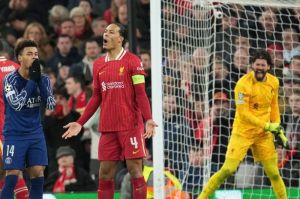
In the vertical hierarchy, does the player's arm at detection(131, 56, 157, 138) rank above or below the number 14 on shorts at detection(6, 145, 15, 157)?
above

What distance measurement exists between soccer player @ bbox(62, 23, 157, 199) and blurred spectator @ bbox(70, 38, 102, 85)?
4.82 m

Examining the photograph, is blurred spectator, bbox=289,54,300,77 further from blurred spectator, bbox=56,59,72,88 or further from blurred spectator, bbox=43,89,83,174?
blurred spectator, bbox=56,59,72,88

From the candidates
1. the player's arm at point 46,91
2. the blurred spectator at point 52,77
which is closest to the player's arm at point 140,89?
the player's arm at point 46,91

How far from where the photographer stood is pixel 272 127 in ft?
41.0

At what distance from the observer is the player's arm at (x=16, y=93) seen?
10.7m

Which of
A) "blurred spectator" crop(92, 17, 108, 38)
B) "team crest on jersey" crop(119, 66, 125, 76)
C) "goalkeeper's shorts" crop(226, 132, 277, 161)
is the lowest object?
"goalkeeper's shorts" crop(226, 132, 277, 161)

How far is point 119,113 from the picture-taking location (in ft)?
36.0

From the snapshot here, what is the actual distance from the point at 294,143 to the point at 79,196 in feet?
10.6

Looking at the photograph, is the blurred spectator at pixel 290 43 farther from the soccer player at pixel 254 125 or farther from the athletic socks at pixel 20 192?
the athletic socks at pixel 20 192

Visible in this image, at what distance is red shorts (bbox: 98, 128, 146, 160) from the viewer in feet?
35.9

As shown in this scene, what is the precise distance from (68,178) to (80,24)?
9.21 ft

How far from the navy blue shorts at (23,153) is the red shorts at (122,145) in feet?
2.08

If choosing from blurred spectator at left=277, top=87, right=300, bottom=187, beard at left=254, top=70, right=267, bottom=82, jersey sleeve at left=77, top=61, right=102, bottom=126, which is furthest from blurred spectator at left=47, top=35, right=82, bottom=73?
jersey sleeve at left=77, top=61, right=102, bottom=126

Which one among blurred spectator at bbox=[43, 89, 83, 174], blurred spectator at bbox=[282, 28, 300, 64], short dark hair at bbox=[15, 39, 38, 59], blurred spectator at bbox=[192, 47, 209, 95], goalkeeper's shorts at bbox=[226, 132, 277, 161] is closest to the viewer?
short dark hair at bbox=[15, 39, 38, 59]
